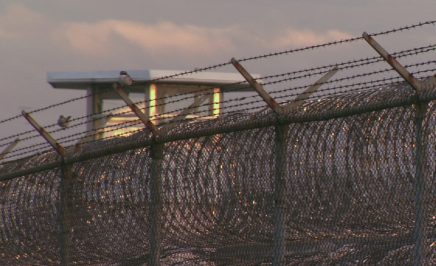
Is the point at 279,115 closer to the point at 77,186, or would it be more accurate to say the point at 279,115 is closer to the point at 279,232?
the point at 279,232

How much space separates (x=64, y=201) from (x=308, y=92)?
285cm

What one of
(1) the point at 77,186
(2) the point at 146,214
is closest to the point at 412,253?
(2) the point at 146,214

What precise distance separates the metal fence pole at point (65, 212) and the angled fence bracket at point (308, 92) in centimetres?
257

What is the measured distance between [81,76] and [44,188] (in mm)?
4343

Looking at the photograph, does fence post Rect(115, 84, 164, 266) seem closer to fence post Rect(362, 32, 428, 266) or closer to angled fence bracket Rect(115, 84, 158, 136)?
angled fence bracket Rect(115, 84, 158, 136)

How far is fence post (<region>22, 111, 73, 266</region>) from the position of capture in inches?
380

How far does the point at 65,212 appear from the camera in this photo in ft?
32.0

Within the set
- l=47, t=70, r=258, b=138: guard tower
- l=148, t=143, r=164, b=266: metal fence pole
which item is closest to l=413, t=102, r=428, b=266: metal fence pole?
l=148, t=143, r=164, b=266: metal fence pole

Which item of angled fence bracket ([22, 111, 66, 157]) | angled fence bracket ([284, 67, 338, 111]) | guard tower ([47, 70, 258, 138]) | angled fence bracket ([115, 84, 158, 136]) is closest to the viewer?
angled fence bracket ([284, 67, 338, 111])

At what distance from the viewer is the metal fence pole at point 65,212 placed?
964 cm

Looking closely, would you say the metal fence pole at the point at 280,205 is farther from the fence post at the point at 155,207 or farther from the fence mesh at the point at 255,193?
the fence post at the point at 155,207

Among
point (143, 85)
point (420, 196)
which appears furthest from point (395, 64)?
point (143, 85)

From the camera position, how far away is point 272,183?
7.61 metres

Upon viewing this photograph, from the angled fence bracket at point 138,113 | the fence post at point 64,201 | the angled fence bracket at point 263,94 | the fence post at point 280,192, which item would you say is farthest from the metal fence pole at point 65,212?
the fence post at point 280,192
